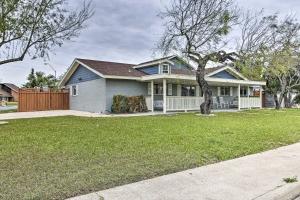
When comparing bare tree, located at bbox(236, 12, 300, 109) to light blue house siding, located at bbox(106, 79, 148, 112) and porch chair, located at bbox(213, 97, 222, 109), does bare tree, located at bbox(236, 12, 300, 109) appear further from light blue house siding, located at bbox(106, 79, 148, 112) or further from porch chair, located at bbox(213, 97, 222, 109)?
light blue house siding, located at bbox(106, 79, 148, 112)

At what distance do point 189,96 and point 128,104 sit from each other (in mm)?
6423

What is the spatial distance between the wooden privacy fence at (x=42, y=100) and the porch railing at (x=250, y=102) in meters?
16.1

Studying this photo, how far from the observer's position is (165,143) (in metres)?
8.57

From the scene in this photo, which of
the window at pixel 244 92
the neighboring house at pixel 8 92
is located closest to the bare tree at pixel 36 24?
the window at pixel 244 92

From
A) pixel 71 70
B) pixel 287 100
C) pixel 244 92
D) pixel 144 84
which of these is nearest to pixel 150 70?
pixel 144 84

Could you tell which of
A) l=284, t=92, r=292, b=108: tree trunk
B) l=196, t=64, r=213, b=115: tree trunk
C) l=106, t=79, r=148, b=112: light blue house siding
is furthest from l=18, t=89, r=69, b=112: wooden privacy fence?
l=284, t=92, r=292, b=108: tree trunk

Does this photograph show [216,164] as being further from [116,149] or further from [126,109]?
[126,109]

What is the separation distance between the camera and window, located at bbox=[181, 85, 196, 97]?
26.9m

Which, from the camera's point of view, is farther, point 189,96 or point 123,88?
point 189,96

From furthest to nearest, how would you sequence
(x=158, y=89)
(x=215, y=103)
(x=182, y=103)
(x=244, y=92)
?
(x=244, y=92) → (x=215, y=103) → (x=158, y=89) → (x=182, y=103)

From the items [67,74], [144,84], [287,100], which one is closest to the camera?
[144,84]

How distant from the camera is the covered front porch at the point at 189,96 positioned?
23125 millimetres

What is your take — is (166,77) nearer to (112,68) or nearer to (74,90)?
(112,68)

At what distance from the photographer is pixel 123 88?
909 inches
